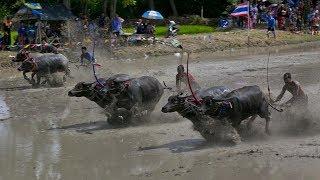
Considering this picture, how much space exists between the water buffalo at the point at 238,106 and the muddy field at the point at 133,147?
56cm

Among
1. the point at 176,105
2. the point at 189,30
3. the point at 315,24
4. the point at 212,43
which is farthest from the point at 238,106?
the point at 315,24

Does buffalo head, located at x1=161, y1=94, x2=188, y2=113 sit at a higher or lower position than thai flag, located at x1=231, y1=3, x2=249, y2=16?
lower

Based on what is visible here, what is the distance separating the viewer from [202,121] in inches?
502

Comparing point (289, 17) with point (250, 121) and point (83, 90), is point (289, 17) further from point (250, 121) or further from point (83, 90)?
point (250, 121)

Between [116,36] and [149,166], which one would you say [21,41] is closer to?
Result: [116,36]

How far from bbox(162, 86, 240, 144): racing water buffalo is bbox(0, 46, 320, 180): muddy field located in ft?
0.84

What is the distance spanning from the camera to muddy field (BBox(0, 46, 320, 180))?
11203 mm

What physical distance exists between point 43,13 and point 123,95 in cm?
1995

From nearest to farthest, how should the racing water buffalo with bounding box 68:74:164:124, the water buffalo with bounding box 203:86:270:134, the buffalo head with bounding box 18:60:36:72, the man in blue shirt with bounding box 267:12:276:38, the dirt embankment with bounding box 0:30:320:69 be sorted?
the water buffalo with bounding box 203:86:270:134, the racing water buffalo with bounding box 68:74:164:124, the buffalo head with bounding box 18:60:36:72, the dirt embankment with bounding box 0:30:320:69, the man in blue shirt with bounding box 267:12:276:38

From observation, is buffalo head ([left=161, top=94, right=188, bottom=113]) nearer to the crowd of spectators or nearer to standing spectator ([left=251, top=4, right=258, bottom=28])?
the crowd of spectators

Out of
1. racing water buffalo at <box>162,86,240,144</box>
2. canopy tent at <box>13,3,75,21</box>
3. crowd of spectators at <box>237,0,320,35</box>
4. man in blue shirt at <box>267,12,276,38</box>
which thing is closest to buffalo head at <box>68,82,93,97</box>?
racing water buffalo at <box>162,86,240,144</box>

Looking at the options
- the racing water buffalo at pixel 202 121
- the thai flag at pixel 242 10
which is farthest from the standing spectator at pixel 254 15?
the racing water buffalo at pixel 202 121

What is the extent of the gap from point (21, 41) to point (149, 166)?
21.2 m

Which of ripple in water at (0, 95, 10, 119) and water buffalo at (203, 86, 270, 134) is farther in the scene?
ripple in water at (0, 95, 10, 119)
